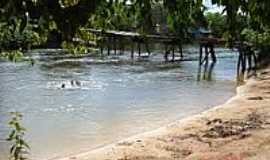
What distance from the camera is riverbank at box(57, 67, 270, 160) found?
1066 centimetres

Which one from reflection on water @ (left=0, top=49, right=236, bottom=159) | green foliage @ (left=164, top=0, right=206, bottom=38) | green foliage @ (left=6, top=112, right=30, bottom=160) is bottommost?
reflection on water @ (left=0, top=49, right=236, bottom=159)

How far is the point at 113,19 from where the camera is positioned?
4906 mm

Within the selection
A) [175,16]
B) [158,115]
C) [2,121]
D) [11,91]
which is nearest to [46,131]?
[2,121]

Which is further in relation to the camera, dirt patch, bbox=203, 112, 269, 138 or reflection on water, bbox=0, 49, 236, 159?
reflection on water, bbox=0, 49, 236, 159

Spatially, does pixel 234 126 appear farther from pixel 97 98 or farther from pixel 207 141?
pixel 97 98

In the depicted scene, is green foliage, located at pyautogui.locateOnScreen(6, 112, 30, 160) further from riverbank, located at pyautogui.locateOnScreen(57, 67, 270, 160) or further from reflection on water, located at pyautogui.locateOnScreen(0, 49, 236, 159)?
riverbank, located at pyautogui.locateOnScreen(57, 67, 270, 160)

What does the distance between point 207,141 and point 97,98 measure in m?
12.3

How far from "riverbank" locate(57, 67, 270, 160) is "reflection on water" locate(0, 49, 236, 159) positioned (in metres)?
1.43

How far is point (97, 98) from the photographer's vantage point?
2406cm

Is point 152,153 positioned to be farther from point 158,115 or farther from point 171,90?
point 171,90

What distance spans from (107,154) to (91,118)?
713cm

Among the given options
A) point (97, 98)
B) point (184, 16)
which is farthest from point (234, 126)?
point (97, 98)

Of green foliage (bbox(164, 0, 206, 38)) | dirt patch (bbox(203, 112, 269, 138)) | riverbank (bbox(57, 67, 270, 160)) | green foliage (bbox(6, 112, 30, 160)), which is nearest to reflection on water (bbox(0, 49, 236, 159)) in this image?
green foliage (bbox(6, 112, 30, 160))

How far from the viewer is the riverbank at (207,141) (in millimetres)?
10664
